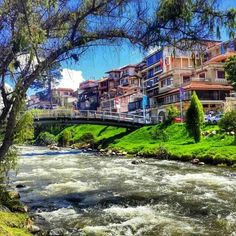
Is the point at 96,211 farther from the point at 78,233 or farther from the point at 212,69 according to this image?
the point at 212,69

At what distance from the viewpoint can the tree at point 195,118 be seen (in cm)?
4028

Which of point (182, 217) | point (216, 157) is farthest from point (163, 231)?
point (216, 157)

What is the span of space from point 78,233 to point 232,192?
8.74 meters

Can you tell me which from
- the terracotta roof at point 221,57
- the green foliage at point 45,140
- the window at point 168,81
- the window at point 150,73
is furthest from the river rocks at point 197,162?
the window at point 150,73

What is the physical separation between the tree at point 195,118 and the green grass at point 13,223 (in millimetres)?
29033

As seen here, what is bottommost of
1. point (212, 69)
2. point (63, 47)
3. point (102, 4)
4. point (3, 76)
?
point (3, 76)

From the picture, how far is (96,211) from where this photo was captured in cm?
1538

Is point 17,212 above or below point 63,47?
below

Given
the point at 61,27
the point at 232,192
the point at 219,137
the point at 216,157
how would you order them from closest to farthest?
1. the point at 61,27
2. the point at 232,192
3. the point at 216,157
4. the point at 219,137

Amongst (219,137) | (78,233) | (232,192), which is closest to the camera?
(78,233)

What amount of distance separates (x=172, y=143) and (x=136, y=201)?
28447 mm

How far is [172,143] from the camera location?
45.0 metres

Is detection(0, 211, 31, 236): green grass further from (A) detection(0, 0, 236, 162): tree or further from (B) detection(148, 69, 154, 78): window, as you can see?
(B) detection(148, 69, 154, 78): window

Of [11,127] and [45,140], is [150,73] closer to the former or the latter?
[45,140]
